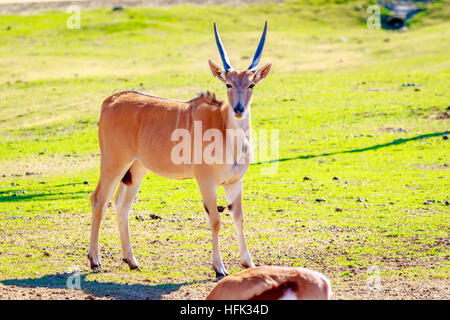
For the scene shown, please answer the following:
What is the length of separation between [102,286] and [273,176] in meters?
7.61

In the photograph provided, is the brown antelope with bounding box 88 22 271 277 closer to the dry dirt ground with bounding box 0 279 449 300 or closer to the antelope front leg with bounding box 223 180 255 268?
the antelope front leg with bounding box 223 180 255 268

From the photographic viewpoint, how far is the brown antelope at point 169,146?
9242 millimetres

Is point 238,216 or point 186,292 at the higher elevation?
point 238,216

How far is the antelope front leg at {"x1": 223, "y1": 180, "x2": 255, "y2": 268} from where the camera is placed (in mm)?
9305

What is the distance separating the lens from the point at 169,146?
962cm

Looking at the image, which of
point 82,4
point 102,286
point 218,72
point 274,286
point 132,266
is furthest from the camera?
point 82,4

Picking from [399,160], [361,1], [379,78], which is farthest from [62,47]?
[399,160]

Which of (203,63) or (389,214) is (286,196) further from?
(203,63)

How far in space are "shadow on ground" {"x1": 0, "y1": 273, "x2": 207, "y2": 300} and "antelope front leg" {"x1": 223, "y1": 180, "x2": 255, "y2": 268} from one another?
86 cm

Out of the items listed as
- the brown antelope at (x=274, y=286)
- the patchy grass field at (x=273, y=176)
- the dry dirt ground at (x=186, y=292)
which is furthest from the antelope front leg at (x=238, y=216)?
the brown antelope at (x=274, y=286)

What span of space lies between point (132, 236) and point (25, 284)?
2681 mm
